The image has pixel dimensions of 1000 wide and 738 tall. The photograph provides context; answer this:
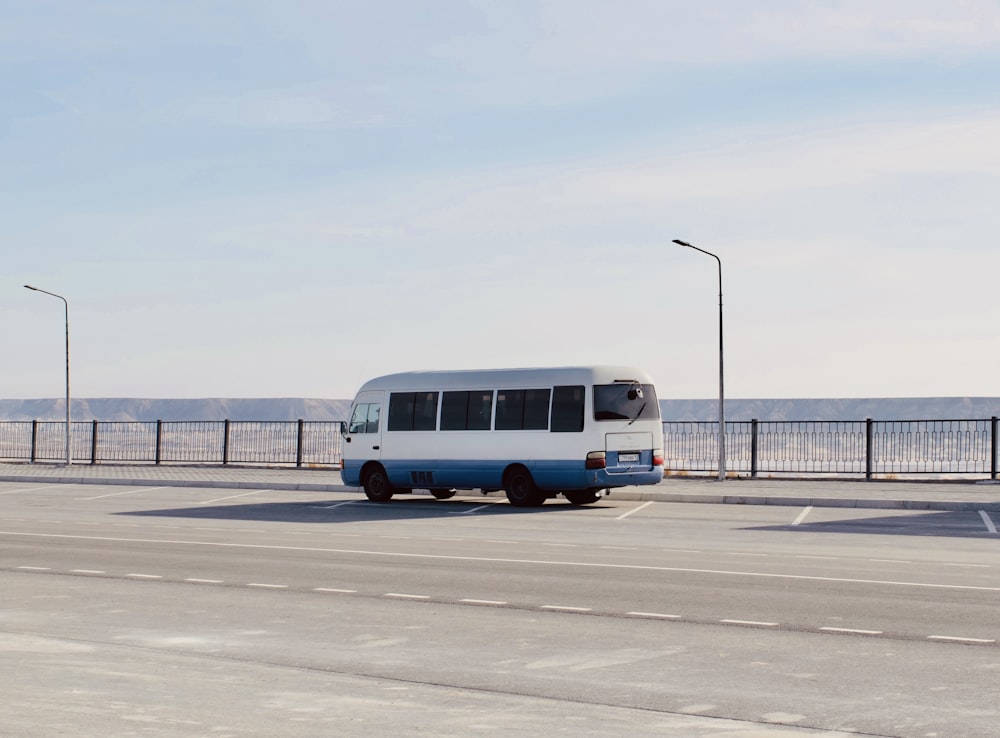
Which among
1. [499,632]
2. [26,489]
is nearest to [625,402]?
[499,632]

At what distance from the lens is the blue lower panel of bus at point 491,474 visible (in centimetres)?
2497

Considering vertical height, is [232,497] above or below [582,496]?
below

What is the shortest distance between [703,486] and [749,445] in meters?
4.18

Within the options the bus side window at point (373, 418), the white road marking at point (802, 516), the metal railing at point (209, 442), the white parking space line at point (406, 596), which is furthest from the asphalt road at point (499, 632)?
the metal railing at point (209, 442)

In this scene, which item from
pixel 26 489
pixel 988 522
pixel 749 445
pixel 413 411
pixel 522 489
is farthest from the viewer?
pixel 749 445

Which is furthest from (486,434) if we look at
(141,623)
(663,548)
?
(141,623)

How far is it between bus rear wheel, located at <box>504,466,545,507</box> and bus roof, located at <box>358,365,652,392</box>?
168 cm

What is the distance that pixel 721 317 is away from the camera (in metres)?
32.9

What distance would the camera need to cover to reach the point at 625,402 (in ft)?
82.9

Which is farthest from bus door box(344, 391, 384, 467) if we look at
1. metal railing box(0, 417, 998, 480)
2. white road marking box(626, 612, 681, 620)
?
white road marking box(626, 612, 681, 620)

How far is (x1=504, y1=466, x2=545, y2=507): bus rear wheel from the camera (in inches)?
1009

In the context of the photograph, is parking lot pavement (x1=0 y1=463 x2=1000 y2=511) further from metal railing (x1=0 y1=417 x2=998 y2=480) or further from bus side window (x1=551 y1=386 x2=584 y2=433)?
bus side window (x1=551 y1=386 x2=584 y2=433)

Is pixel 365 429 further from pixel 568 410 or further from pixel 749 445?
pixel 749 445

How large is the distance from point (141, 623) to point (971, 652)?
6.60 metres
